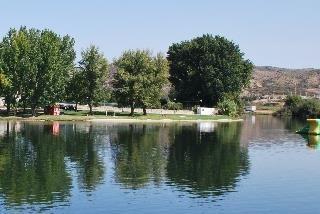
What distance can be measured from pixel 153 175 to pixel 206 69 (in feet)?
409

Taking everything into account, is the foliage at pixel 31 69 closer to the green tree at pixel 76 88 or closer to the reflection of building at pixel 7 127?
the green tree at pixel 76 88

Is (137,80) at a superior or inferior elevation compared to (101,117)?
superior

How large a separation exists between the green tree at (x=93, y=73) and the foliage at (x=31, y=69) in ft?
29.3

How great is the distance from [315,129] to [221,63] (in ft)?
221

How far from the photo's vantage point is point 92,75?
13950cm

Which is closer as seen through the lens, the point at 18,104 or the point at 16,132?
the point at 16,132

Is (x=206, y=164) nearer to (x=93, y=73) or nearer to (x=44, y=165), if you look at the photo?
(x=44, y=165)

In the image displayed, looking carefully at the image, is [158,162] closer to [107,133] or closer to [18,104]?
[107,133]

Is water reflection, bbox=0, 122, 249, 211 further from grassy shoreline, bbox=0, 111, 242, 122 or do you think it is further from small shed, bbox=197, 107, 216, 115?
small shed, bbox=197, 107, 216, 115

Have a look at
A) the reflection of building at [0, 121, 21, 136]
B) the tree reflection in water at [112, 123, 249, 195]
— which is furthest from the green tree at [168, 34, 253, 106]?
the tree reflection in water at [112, 123, 249, 195]

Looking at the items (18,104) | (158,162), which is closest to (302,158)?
(158,162)

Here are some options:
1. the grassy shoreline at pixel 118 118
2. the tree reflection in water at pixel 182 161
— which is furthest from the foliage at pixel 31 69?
the tree reflection in water at pixel 182 161

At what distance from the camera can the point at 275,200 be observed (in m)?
41.3

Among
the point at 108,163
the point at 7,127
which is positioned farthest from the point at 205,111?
the point at 108,163
